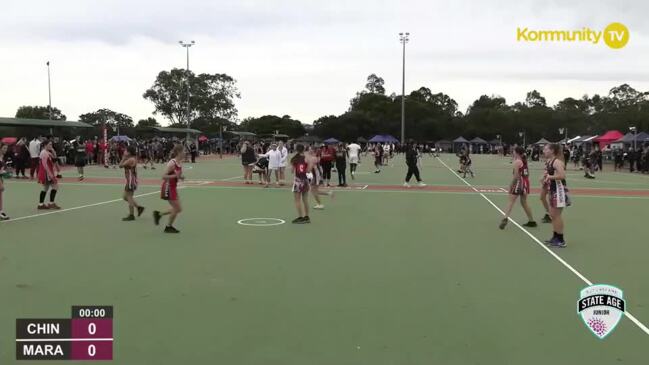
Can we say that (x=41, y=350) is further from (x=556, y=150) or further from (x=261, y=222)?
(x=556, y=150)

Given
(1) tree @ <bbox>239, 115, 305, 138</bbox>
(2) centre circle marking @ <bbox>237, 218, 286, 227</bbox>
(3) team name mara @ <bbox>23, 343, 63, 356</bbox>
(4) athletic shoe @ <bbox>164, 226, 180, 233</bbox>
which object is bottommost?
(3) team name mara @ <bbox>23, 343, 63, 356</bbox>

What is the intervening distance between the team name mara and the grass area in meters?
0.12

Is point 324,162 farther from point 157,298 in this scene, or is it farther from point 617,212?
point 157,298

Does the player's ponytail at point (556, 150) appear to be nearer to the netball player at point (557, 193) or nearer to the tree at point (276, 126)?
the netball player at point (557, 193)

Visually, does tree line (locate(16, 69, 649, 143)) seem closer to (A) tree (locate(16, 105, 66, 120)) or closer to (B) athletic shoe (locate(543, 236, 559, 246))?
(A) tree (locate(16, 105, 66, 120))

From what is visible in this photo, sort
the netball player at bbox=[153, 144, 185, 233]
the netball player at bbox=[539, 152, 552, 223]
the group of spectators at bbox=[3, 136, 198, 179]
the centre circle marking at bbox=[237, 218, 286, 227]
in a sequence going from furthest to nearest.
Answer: the group of spectators at bbox=[3, 136, 198, 179] → the centre circle marking at bbox=[237, 218, 286, 227] → the netball player at bbox=[153, 144, 185, 233] → the netball player at bbox=[539, 152, 552, 223]

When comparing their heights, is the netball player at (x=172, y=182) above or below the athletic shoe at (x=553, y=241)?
above

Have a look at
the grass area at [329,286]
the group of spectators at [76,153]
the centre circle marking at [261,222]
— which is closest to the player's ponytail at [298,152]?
the centre circle marking at [261,222]

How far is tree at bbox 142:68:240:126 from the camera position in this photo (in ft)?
306

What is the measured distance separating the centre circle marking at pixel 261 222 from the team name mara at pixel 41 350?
21.5ft

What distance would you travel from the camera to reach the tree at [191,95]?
9338cm

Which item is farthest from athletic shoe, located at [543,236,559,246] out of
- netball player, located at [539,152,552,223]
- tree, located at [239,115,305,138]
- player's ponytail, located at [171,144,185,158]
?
tree, located at [239,115,305,138]

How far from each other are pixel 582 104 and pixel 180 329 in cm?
14754

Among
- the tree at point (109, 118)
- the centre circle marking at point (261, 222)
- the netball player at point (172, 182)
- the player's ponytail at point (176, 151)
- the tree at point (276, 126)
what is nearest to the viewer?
the netball player at point (172, 182)
